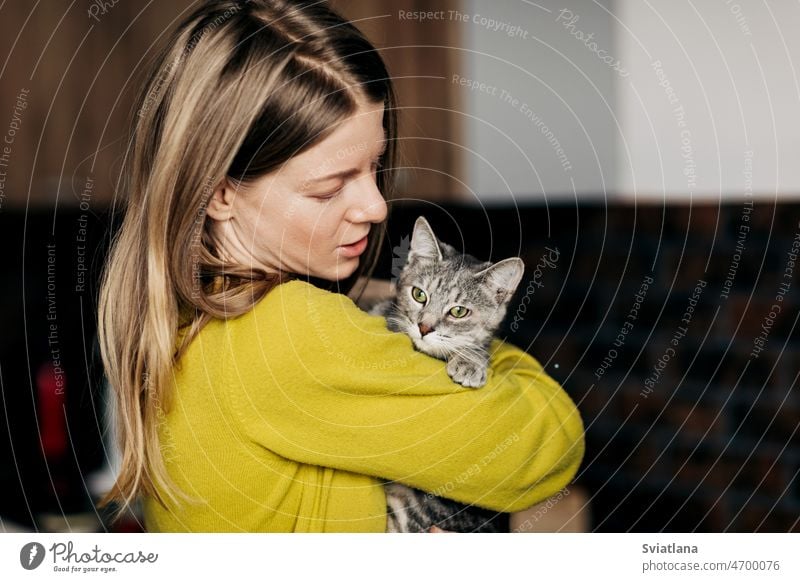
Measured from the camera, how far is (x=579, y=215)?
1.68 metres

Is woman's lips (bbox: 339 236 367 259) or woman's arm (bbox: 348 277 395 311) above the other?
woman's lips (bbox: 339 236 367 259)

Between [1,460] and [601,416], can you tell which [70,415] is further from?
[601,416]


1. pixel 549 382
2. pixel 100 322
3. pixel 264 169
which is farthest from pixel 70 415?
pixel 549 382

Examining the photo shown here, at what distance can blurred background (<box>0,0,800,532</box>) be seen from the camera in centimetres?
117

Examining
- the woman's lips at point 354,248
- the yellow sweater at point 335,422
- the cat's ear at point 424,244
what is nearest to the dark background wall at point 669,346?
the cat's ear at point 424,244

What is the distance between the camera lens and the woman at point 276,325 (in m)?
0.80

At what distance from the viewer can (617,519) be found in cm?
177

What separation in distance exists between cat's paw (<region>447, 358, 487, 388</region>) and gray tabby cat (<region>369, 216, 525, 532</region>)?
0.03 m

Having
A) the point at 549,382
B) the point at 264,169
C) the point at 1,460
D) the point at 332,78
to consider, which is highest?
the point at 332,78

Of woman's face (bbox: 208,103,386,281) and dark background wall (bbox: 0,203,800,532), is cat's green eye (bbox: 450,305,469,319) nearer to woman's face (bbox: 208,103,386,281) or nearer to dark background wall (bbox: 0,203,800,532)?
woman's face (bbox: 208,103,386,281)

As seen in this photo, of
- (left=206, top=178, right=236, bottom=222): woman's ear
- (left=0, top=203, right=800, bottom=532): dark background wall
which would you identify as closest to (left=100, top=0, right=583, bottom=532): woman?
(left=206, top=178, right=236, bottom=222): woman's ear

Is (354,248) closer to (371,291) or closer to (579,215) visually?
(371,291)

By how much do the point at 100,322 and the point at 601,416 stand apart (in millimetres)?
1139

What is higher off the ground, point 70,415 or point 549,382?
point 549,382
